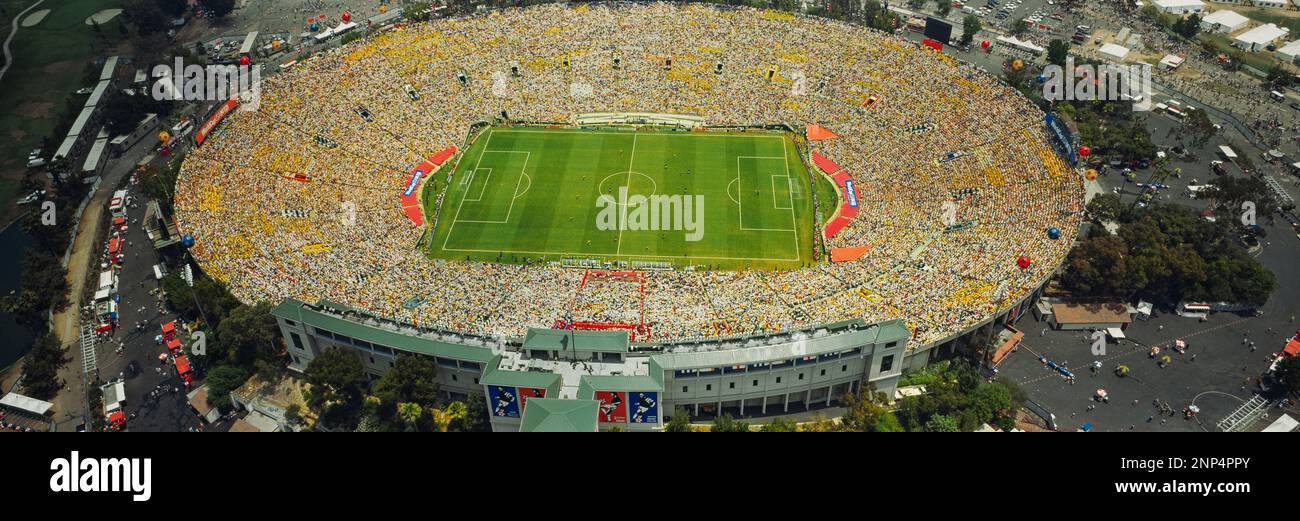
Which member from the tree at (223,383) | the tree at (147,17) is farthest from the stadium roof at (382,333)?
the tree at (147,17)

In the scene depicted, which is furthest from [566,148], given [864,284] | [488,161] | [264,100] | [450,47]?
[864,284]

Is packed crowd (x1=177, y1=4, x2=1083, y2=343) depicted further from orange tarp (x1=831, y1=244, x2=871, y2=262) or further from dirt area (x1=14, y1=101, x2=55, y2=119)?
dirt area (x1=14, y1=101, x2=55, y2=119)

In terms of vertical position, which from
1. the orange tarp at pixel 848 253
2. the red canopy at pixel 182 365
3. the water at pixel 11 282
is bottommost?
the water at pixel 11 282

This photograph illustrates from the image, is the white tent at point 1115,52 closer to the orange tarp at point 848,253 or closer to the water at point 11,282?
the orange tarp at point 848,253

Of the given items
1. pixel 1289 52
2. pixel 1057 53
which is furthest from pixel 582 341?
pixel 1289 52

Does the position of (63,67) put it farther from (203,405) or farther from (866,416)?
(866,416)
